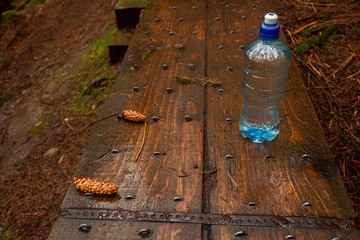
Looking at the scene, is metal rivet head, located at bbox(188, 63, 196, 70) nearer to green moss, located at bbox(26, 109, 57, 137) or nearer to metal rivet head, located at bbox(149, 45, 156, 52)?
metal rivet head, located at bbox(149, 45, 156, 52)

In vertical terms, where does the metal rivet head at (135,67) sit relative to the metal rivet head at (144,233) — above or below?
above

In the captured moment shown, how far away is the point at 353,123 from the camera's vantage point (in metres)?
2.52

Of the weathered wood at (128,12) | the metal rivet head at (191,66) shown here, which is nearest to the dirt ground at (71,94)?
the weathered wood at (128,12)

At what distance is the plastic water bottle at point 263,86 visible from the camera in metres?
1.84

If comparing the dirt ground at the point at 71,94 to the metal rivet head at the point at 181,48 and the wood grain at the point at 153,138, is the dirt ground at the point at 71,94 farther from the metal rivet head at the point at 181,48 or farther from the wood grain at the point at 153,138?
the metal rivet head at the point at 181,48

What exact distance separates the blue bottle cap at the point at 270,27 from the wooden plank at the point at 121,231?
90 cm

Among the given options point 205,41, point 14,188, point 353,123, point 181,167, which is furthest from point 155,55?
point 14,188

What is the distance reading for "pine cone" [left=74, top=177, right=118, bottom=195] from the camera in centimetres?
150

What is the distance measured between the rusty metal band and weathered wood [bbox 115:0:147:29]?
2.86 meters

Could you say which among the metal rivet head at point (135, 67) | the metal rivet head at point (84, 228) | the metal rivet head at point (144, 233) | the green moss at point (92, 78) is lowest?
the green moss at point (92, 78)

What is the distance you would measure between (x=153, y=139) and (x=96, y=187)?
443 millimetres

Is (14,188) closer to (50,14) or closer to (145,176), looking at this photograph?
(145,176)

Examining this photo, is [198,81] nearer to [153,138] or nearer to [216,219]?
[153,138]

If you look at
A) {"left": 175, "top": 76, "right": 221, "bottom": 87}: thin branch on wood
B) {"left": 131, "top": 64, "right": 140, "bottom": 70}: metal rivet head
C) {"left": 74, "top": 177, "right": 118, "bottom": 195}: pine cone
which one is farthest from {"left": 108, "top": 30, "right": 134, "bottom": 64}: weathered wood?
{"left": 74, "top": 177, "right": 118, "bottom": 195}: pine cone
